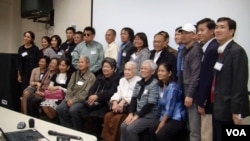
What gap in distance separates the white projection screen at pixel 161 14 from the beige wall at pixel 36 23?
39 centimetres

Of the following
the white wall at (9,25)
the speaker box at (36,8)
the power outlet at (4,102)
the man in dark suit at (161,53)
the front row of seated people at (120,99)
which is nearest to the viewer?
the front row of seated people at (120,99)

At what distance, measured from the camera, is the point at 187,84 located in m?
3.20

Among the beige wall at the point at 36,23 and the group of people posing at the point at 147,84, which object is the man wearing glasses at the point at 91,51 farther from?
the beige wall at the point at 36,23

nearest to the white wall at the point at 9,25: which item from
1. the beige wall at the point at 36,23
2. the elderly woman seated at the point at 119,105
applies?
the beige wall at the point at 36,23

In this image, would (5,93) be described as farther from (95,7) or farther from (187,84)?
(187,84)

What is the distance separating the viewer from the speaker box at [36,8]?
5957 mm

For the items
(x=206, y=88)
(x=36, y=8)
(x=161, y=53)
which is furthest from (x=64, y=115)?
(x=36, y=8)

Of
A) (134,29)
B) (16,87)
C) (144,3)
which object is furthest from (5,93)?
(144,3)

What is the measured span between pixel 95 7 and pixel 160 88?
2.50m

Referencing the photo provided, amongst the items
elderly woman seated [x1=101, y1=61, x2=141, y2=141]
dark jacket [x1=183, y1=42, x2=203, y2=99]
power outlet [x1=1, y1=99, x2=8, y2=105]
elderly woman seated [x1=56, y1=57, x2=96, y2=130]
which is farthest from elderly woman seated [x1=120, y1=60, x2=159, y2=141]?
power outlet [x1=1, y1=99, x2=8, y2=105]

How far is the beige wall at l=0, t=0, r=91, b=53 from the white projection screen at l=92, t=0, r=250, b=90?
0.39 m

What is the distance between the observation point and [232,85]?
266 centimetres

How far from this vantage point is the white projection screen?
12.1 ft

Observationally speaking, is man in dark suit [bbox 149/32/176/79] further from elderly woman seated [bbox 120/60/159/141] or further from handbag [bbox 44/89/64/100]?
handbag [bbox 44/89/64/100]
